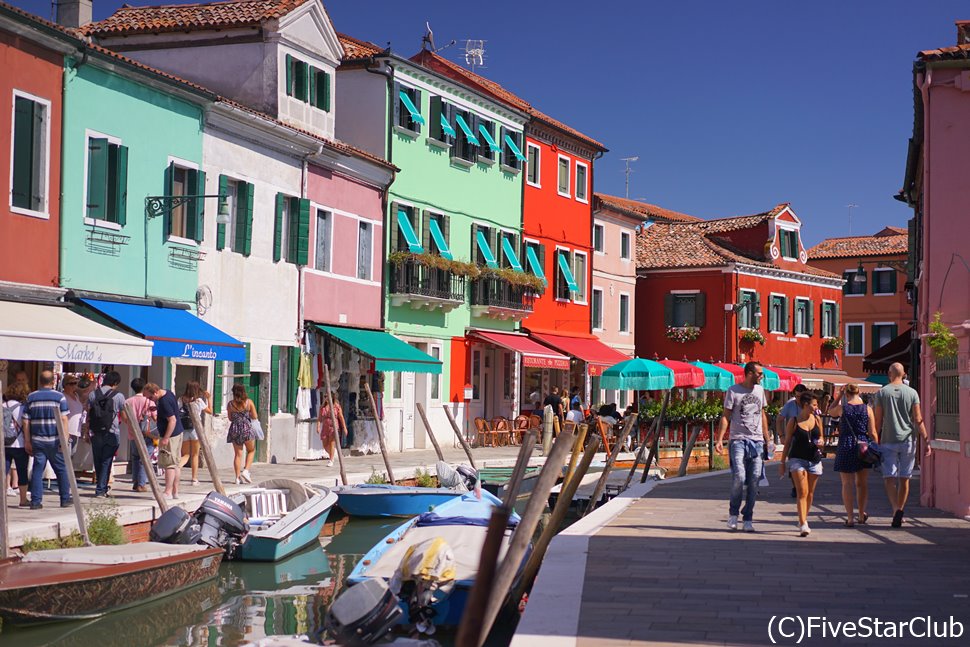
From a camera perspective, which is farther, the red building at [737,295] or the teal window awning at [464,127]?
the red building at [737,295]

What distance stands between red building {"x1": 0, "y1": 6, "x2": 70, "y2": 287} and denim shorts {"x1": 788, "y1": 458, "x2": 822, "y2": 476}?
11.6 meters

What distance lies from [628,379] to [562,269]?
846cm

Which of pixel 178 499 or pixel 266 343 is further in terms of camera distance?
pixel 266 343

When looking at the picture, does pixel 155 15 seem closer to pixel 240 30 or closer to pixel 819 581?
pixel 240 30

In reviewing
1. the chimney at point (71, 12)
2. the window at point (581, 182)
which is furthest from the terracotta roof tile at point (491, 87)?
the chimney at point (71, 12)

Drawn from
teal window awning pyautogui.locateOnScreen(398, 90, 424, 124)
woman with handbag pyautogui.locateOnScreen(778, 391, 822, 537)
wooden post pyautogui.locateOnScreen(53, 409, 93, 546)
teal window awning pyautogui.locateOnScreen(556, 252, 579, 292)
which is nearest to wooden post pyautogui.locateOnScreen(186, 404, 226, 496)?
wooden post pyautogui.locateOnScreen(53, 409, 93, 546)

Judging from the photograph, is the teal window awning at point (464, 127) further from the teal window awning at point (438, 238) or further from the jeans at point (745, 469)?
the jeans at point (745, 469)

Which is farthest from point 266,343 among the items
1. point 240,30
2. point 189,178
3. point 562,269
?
point 562,269

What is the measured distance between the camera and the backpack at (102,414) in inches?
712

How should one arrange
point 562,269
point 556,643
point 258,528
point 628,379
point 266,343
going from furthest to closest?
point 562,269 → point 628,379 → point 266,343 → point 258,528 → point 556,643

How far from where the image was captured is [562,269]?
41.3 metres

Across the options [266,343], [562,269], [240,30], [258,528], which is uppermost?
[240,30]

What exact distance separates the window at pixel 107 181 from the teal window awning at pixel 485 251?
15504 millimetres

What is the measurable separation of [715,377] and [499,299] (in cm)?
669
